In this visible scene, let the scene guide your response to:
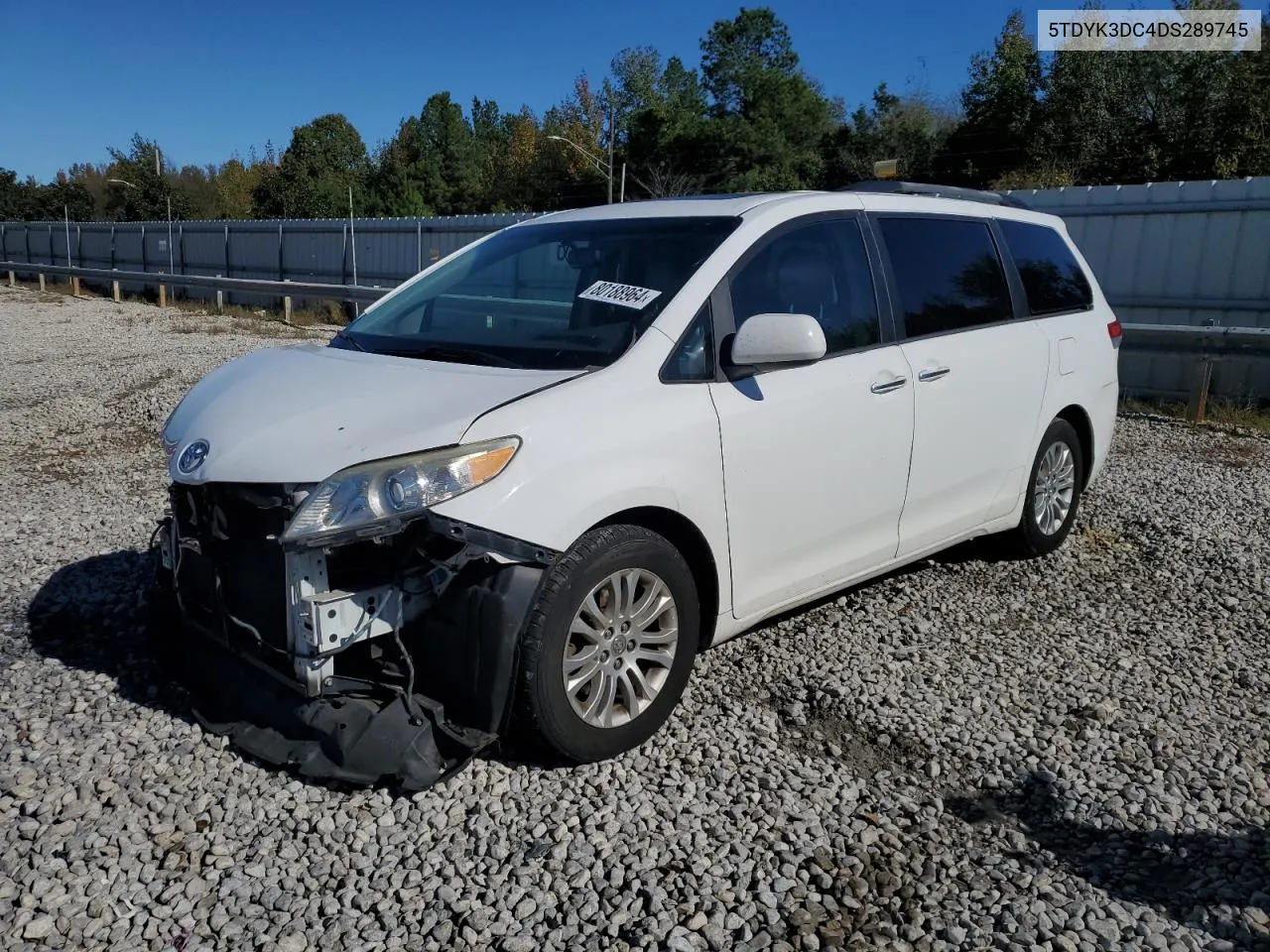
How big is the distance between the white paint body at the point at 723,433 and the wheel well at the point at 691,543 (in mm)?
34

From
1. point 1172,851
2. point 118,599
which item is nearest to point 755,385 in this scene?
point 1172,851

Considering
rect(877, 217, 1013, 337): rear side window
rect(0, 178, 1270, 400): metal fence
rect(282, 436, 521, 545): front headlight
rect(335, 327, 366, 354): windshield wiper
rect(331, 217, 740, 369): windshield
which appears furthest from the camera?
rect(0, 178, 1270, 400): metal fence

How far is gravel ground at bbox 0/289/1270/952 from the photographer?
8.98ft

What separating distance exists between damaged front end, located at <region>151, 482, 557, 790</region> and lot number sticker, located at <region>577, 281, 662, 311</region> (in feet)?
3.70

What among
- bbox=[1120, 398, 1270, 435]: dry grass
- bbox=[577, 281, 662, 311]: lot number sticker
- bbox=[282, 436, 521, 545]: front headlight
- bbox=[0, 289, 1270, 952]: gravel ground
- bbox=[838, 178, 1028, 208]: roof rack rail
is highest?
bbox=[838, 178, 1028, 208]: roof rack rail

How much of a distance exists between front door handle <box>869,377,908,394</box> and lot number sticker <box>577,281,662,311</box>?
106 centimetres

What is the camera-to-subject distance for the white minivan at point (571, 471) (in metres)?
3.12

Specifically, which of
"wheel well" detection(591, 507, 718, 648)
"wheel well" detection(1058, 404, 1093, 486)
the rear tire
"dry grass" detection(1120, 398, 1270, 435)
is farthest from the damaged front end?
"dry grass" detection(1120, 398, 1270, 435)

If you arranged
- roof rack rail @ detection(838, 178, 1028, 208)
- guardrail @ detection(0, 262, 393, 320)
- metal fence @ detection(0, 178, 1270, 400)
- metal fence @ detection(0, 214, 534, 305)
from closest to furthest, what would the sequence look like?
roof rack rail @ detection(838, 178, 1028, 208), metal fence @ detection(0, 178, 1270, 400), guardrail @ detection(0, 262, 393, 320), metal fence @ detection(0, 214, 534, 305)

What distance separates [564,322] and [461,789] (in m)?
1.73

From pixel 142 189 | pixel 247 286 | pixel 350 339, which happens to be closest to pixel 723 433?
pixel 350 339

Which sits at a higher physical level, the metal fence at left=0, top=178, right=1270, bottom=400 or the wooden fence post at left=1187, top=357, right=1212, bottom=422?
the metal fence at left=0, top=178, right=1270, bottom=400

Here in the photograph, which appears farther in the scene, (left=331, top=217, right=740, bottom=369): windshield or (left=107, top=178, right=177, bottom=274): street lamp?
(left=107, top=178, right=177, bottom=274): street lamp

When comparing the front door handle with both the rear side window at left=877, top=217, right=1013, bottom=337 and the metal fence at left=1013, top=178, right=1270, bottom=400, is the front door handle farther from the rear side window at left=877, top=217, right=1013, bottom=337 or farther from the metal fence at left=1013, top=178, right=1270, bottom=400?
the metal fence at left=1013, top=178, right=1270, bottom=400
